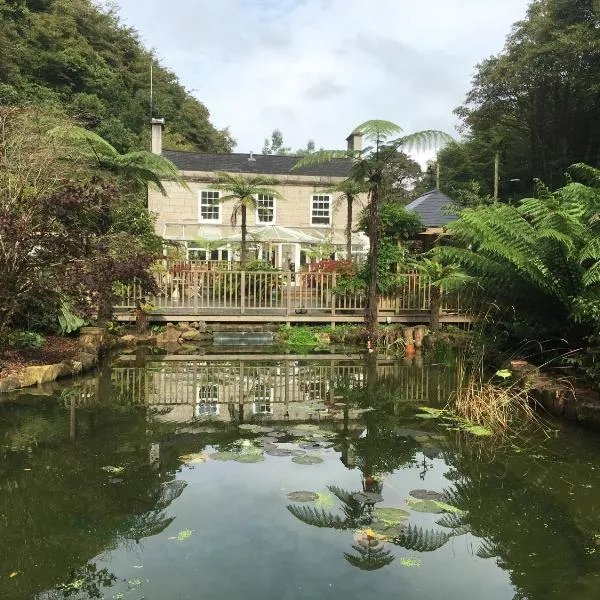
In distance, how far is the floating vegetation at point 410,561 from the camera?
113 inches

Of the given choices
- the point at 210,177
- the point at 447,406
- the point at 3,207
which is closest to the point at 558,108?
the point at 210,177

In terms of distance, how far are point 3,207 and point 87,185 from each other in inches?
49.7

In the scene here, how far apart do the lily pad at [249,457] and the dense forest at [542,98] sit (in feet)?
59.5

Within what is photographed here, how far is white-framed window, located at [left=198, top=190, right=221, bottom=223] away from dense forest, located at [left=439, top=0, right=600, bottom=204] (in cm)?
1022

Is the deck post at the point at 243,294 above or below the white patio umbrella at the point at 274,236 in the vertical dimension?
below

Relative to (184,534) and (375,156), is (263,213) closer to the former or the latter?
(375,156)

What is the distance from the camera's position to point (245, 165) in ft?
81.0

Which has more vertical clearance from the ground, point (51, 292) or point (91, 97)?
point (91, 97)

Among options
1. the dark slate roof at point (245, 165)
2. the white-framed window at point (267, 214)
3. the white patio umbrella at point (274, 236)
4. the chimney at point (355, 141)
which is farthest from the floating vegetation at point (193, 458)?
the chimney at point (355, 141)

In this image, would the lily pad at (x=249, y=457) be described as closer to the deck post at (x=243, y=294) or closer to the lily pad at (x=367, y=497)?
the lily pad at (x=367, y=497)

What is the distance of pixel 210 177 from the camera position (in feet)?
73.5

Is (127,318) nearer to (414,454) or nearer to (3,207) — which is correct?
(3,207)

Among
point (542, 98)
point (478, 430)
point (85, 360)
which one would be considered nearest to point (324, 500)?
point (478, 430)

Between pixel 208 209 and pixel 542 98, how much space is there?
1647cm
